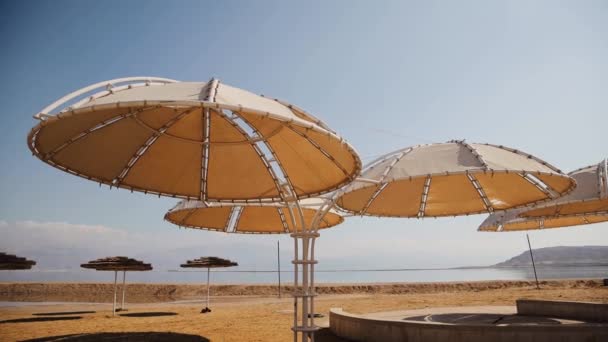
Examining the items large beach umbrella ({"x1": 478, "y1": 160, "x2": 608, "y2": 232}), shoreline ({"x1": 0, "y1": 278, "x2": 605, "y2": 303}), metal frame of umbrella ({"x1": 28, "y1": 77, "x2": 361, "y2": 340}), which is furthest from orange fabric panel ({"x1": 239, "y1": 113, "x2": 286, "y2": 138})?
shoreline ({"x1": 0, "y1": 278, "x2": 605, "y2": 303})

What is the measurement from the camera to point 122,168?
32.3 ft

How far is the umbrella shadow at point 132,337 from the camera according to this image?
40.9ft

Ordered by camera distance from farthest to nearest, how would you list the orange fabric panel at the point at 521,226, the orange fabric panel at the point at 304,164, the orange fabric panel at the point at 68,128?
the orange fabric panel at the point at 521,226, the orange fabric panel at the point at 304,164, the orange fabric panel at the point at 68,128

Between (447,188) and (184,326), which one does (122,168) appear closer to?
(184,326)

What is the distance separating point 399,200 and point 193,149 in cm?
802

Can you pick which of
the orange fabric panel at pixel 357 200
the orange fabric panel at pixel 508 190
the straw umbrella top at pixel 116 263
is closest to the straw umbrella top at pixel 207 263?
the straw umbrella top at pixel 116 263

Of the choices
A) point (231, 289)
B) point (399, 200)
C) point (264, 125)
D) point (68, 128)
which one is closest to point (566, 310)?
point (399, 200)

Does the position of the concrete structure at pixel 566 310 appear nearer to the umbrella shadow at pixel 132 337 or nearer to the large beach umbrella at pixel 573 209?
the large beach umbrella at pixel 573 209

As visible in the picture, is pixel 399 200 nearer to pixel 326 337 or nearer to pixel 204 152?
pixel 326 337

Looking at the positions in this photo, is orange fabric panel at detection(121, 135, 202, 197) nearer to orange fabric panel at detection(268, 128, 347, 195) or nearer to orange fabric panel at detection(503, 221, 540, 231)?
orange fabric panel at detection(268, 128, 347, 195)

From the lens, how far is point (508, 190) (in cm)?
1272

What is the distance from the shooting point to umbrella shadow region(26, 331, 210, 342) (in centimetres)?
1245

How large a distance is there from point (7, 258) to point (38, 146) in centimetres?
1301

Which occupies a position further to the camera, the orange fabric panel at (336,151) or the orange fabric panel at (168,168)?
the orange fabric panel at (168,168)
